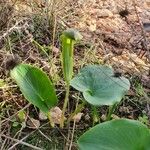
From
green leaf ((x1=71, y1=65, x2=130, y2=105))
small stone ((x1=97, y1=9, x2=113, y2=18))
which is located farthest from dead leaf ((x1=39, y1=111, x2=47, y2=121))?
small stone ((x1=97, y1=9, x2=113, y2=18))

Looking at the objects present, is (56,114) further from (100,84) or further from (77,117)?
(100,84)

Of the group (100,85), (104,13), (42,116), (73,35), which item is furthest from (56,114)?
(104,13)

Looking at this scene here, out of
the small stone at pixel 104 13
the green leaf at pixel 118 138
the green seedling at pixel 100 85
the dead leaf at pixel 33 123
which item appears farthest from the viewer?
the small stone at pixel 104 13

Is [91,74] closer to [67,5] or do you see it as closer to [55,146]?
[55,146]

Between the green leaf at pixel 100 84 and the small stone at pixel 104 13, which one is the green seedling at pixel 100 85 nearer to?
the green leaf at pixel 100 84

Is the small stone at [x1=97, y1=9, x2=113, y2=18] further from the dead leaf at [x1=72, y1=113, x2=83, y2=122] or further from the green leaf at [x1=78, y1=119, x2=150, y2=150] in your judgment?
the green leaf at [x1=78, y1=119, x2=150, y2=150]

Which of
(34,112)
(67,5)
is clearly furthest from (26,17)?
(34,112)

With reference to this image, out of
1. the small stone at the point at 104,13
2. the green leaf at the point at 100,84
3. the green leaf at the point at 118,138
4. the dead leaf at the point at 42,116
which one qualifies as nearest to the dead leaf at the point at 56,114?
the dead leaf at the point at 42,116
